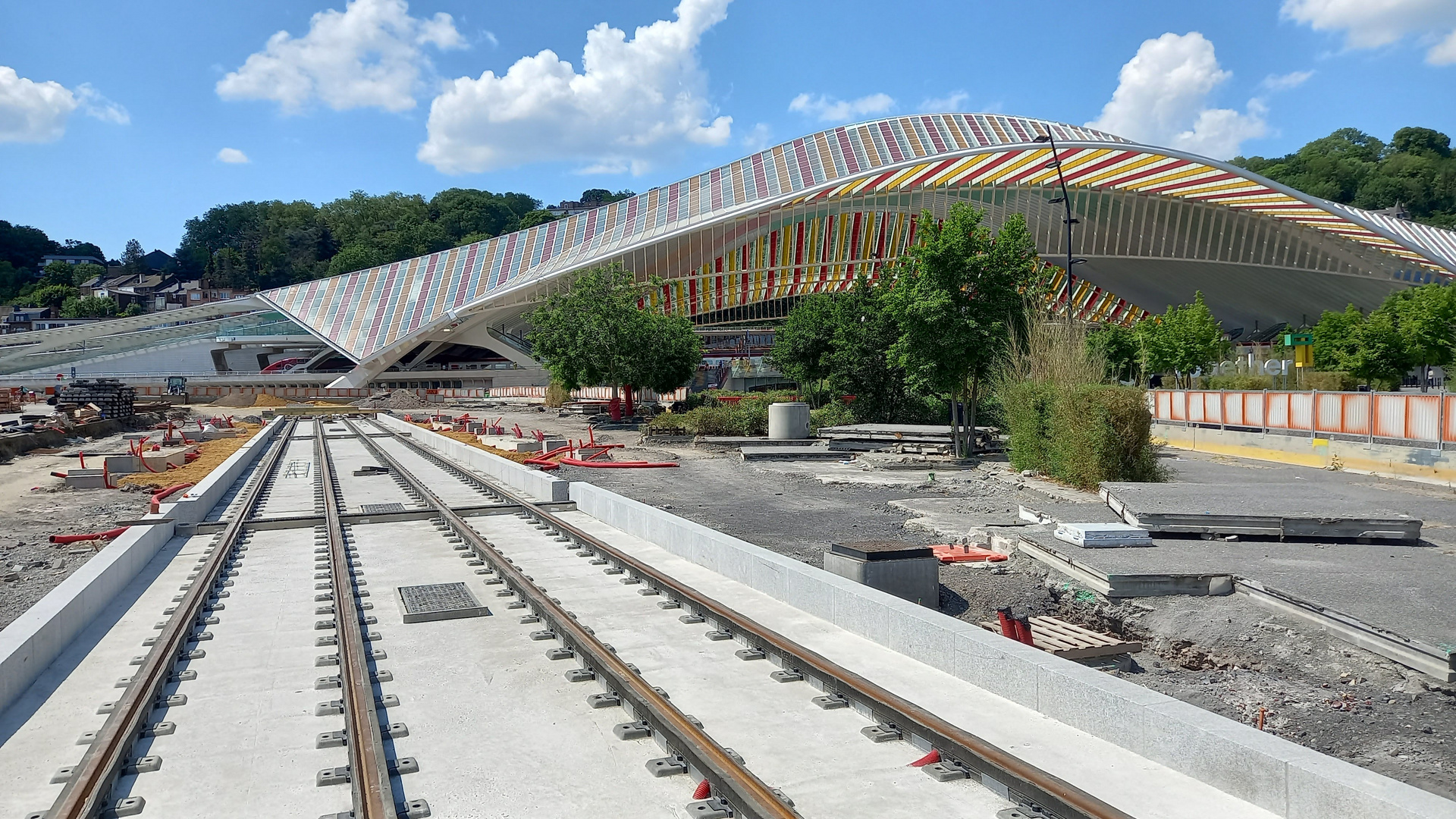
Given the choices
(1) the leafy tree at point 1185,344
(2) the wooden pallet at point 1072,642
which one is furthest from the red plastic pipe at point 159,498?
(1) the leafy tree at point 1185,344

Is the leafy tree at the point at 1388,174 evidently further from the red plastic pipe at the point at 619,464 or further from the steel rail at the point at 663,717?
the steel rail at the point at 663,717

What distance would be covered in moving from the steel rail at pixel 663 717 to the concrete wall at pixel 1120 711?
5.96 feet

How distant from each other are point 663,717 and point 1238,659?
4.79 metres

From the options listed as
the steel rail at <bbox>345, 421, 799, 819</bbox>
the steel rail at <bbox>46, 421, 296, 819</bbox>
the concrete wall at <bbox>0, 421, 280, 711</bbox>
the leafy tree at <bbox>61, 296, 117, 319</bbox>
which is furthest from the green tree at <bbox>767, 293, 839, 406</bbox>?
the leafy tree at <bbox>61, 296, 117, 319</bbox>

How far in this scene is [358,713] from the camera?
595 centimetres

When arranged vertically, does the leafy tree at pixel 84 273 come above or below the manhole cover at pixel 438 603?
above

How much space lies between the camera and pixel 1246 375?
40.5m

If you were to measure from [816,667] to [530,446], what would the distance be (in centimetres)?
2211

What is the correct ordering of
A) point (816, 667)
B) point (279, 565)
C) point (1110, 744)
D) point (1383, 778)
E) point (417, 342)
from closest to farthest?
point (1383, 778) → point (1110, 744) → point (816, 667) → point (279, 565) → point (417, 342)

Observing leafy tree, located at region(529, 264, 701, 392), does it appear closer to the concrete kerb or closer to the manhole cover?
the concrete kerb

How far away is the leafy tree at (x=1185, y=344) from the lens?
49594mm

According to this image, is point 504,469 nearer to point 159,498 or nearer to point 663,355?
point 159,498

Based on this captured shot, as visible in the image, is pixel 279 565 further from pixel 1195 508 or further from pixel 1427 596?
pixel 1427 596

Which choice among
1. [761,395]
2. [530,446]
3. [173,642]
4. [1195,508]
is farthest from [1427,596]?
[761,395]
